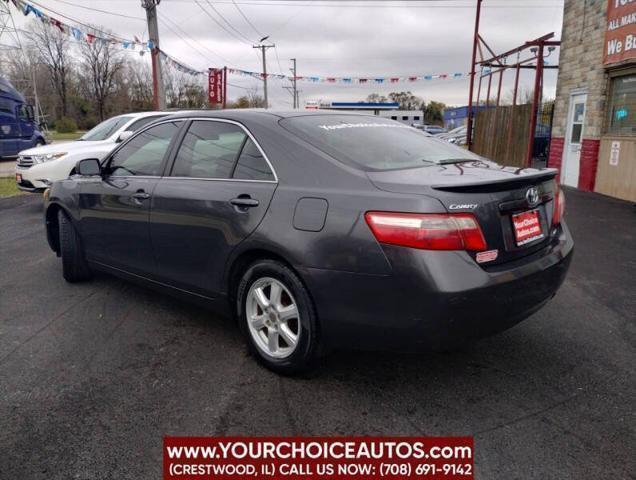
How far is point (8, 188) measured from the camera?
42.3 ft

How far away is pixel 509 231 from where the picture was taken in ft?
9.02

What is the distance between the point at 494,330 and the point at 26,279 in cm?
457

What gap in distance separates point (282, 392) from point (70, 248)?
287cm

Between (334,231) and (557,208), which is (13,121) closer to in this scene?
(334,231)

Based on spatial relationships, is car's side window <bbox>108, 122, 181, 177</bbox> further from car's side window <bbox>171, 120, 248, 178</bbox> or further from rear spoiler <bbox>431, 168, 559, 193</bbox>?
rear spoiler <bbox>431, 168, 559, 193</bbox>

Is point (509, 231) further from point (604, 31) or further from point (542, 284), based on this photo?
point (604, 31)

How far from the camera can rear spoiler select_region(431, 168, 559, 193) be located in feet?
8.45

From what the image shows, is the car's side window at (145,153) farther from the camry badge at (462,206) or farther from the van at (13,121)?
the van at (13,121)

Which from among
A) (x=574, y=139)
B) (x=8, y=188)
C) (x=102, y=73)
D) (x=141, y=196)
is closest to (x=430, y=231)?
(x=141, y=196)

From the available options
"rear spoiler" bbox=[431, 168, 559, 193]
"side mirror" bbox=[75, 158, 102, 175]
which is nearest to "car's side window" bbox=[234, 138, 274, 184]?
"rear spoiler" bbox=[431, 168, 559, 193]

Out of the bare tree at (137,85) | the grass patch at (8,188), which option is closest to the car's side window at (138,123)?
the grass patch at (8,188)

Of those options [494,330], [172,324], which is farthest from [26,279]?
[494,330]

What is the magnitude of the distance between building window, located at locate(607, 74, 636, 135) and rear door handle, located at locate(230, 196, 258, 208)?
31.6ft

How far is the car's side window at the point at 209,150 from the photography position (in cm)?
345
